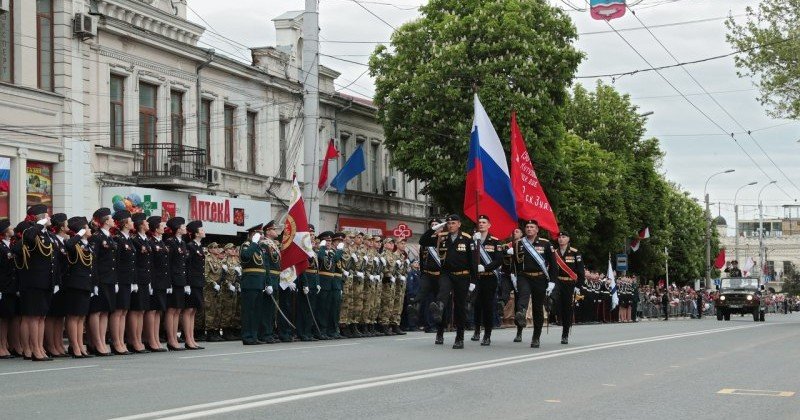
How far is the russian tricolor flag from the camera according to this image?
20.2 metres

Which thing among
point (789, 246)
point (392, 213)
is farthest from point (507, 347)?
point (789, 246)

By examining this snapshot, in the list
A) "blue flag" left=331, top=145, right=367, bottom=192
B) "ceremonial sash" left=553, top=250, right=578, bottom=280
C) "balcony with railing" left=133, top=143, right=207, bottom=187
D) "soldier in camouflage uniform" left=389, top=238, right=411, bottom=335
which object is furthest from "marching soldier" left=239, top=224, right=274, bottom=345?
"blue flag" left=331, top=145, right=367, bottom=192

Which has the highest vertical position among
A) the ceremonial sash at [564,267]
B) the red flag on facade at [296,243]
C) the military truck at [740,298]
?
the red flag on facade at [296,243]

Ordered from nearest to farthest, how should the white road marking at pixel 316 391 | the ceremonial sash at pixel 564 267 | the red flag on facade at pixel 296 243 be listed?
the white road marking at pixel 316 391, the ceremonial sash at pixel 564 267, the red flag on facade at pixel 296 243

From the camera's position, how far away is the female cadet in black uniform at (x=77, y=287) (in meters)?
16.3

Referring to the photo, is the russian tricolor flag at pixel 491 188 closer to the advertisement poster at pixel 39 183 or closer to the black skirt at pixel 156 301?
the black skirt at pixel 156 301

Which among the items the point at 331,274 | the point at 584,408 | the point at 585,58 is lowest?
the point at 584,408

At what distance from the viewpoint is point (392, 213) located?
5316 cm

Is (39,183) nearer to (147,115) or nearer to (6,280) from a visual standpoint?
(147,115)

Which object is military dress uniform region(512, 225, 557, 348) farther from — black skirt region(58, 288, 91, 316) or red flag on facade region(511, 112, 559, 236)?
black skirt region(58, 288, 91, 316)

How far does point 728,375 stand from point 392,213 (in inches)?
1565

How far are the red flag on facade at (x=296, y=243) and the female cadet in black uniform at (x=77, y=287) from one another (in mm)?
4348

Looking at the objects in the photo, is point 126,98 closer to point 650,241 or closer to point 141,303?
point 141,303

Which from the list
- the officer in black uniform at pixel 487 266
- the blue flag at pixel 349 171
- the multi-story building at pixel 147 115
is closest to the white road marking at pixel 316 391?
the officer in black uniform at pixel 487 266
